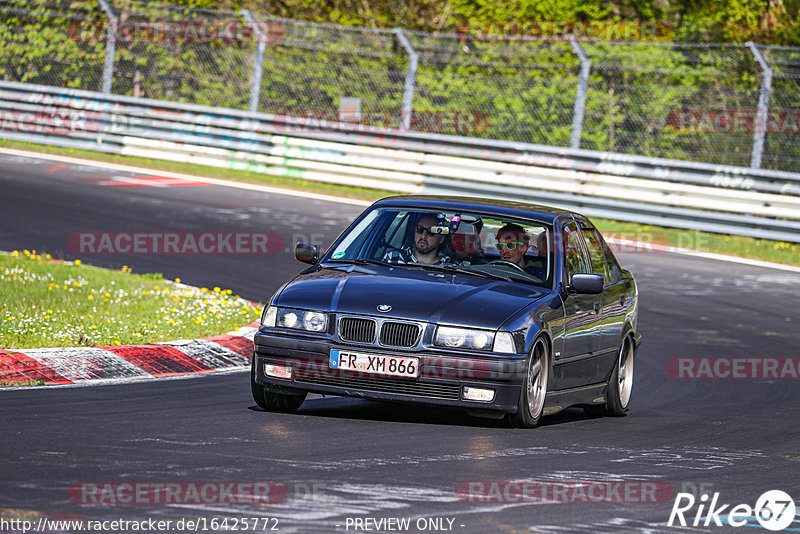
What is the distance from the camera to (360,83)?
23.7m

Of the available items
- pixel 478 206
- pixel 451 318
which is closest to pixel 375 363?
pixel 451 318

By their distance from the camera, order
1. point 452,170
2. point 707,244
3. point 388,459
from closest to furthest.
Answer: point 388,459 → point 707,244 → point 452,170

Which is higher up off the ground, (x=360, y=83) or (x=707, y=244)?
(x=360, y=83)

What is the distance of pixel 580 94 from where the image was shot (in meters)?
21.6

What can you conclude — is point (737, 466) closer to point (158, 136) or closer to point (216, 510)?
point (216, 510)

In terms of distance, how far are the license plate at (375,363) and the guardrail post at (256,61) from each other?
55.5 ft

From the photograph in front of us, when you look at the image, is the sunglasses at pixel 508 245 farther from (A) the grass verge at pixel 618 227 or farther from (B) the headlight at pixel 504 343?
(A) the grass verge at pixel 618 227

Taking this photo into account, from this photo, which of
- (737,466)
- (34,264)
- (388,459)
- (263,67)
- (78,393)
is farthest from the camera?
(263,67)

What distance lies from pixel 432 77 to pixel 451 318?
15.6m

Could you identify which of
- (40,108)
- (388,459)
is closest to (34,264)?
(388,459)

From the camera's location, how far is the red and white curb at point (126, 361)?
29.5 feet

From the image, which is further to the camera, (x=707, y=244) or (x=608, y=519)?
(x=707, y=244)

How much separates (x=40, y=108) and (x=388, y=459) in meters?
20.1

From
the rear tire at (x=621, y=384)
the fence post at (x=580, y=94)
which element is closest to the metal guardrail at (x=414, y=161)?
the fence post at (x=580, y=94)
